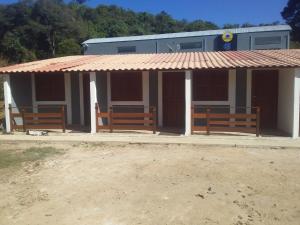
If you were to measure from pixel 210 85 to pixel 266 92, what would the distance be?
6.80 ft

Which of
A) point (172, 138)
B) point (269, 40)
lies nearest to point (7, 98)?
point (172, 138)

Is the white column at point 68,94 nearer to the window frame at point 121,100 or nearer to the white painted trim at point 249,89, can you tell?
the window frame at point 121,100

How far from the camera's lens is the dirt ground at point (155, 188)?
479 centimetres

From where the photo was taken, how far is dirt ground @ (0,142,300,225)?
4.79 metres

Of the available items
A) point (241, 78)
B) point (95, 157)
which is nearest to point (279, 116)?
point (241, 78)

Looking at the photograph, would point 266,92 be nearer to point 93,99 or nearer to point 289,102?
point 289,102

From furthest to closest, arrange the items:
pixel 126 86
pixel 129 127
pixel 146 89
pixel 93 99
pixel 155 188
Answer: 1. pixel 126 86
2. pixel 146 89
3. pixel 129 127
4. pixel 93 99
5. pixel 155 188

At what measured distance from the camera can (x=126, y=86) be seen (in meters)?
12.7

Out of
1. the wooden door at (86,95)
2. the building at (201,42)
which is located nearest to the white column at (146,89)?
the wooden door at (86,95)

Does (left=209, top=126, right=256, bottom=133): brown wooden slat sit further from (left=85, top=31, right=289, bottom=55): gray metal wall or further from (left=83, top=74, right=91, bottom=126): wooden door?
(left=85, top=31, right=289, bottom=55): gray metal wall

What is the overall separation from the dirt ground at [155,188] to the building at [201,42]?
20.7 meters

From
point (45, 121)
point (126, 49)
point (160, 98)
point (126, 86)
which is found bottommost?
point (45, 121)

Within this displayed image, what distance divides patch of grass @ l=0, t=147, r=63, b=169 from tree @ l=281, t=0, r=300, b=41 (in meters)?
46.2

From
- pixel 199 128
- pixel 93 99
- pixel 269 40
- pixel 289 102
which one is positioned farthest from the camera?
pixel 269 40
